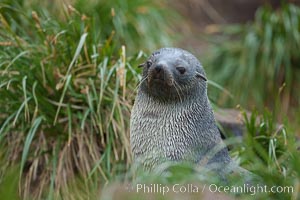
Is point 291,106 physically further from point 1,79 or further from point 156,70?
point 156,70

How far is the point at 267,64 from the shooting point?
A: 22.6 feet

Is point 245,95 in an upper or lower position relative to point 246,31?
lower

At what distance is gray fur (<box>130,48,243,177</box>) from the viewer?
360 centimetres

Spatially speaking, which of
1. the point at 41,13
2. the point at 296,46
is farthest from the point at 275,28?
the point at 41,13

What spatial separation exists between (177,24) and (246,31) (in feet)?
2.26

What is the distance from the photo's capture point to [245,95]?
689 cm

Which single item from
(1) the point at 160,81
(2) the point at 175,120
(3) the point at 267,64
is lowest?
(2) the point at 175,120

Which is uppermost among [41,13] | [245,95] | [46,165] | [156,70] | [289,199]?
[41,13]

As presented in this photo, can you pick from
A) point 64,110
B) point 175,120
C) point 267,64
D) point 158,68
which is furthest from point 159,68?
point 267,64

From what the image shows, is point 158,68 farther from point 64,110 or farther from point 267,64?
point 267,64

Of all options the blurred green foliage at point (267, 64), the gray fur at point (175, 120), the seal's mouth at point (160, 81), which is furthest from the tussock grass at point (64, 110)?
the blurred green foliage at point (267, 64)

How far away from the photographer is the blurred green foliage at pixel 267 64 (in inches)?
270

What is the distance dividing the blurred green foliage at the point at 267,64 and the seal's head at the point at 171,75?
3103mm

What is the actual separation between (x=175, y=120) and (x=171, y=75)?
0.25m
